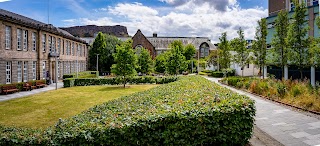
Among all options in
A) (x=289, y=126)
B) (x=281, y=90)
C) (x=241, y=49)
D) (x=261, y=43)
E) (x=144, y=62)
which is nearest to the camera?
(x=289, y=126)

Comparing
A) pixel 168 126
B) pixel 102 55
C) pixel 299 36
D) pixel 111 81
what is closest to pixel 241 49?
pixel 299 36

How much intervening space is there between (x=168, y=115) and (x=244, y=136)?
122 centimetres

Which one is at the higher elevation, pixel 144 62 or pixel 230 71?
pixel 144 62

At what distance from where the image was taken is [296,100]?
7.19m

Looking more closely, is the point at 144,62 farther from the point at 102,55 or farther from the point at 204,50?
the point at 204,50

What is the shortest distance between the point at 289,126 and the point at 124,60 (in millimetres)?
11545

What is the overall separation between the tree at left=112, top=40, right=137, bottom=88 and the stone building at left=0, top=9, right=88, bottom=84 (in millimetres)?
1924

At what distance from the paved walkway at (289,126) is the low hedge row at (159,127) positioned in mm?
1015

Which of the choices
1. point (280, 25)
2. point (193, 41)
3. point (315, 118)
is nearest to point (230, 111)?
point (315, 118)

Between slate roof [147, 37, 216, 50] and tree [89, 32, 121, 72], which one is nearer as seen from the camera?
tree [89, 32, 121, 72]

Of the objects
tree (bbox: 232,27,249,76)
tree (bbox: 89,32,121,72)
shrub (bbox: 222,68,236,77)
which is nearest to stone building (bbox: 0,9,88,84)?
tree (bbox: 89,32,121,72)

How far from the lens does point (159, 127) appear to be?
2.88 m

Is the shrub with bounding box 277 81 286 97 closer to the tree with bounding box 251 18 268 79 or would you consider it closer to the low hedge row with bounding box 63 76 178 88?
the tree with bounding box 251 18 268 79

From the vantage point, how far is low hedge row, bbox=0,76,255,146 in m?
2.57
